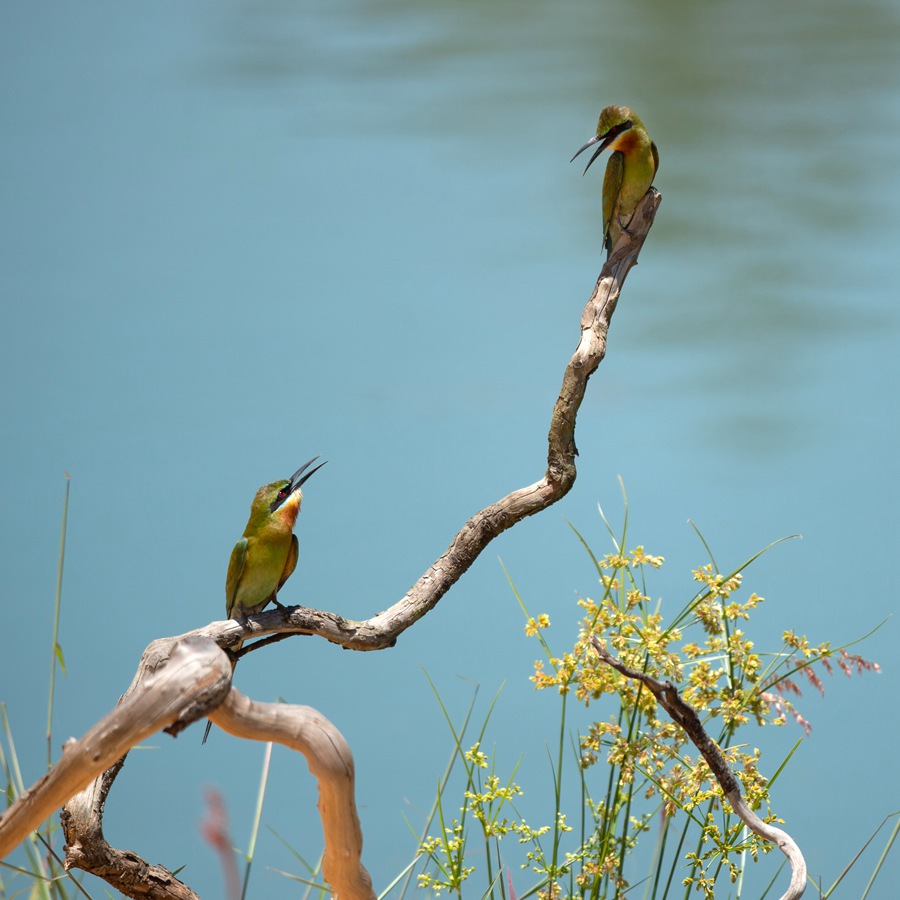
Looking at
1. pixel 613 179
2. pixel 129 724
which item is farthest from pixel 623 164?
pixel 129 724

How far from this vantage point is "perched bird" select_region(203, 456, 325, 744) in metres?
1.89

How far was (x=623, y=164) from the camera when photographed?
194 centimetres

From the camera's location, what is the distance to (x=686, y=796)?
189 cm

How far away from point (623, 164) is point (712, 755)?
1052 mm

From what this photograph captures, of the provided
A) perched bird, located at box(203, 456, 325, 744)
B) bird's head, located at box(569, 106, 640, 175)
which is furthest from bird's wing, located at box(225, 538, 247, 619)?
bird's head, located at box(569, 106, 640, 175)

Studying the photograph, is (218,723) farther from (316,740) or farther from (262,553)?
(262,553)

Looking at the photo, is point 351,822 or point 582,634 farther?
point 582,634

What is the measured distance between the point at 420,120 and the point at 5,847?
465cm

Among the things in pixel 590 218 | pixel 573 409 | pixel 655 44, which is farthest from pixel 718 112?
pixel 573 409

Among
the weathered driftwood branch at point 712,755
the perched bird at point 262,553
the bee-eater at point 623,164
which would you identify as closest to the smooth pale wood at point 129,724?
the weathered driftwood branch at point 712,755

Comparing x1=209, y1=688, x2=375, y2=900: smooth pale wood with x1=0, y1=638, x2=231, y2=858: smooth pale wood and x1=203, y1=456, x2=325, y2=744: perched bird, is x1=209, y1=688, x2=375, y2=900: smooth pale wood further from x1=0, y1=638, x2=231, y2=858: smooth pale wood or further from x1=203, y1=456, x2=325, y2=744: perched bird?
x1=203, y1=456, x2=325, y2=744: perched bird

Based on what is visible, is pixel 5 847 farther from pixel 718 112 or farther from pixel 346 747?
pixel 718 112

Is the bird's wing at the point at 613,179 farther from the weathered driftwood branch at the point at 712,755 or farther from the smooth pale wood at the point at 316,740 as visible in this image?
the smooth pale wood at the point at 316,740

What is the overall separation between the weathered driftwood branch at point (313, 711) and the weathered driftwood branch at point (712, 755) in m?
0.34
